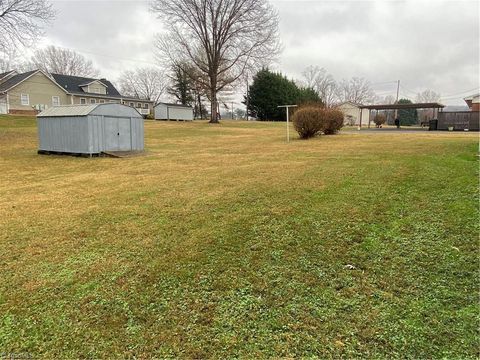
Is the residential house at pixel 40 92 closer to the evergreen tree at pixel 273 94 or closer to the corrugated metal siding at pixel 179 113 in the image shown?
the corrugated metal siding at pixel 179 113

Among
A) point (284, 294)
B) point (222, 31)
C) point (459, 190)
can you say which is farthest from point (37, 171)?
point (222, 31)

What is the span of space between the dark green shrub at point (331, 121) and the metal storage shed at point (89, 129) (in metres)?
9.63

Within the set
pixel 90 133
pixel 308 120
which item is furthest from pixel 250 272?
pixel 308 120

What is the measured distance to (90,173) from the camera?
9.12m

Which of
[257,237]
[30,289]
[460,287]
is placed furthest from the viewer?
[257,237]

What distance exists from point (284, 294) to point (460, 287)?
4.63 feet

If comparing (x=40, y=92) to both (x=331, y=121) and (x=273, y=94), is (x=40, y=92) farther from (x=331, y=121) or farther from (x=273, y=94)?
(x=331, y=121)

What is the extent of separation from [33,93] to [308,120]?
34.5m

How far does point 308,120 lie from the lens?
16.6 m

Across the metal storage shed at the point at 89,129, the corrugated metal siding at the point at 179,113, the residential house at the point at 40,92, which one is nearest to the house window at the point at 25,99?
Answer: the residential house at the point at 40,92

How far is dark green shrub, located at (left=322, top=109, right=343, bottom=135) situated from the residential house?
26.3 meters

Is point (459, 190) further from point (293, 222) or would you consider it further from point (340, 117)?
point (340, 117)

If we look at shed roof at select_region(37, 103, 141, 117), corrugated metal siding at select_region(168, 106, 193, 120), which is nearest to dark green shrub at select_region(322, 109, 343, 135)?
shed roof at select_region(37, 103, 141, 117)

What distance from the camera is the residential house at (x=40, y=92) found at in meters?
35.6
